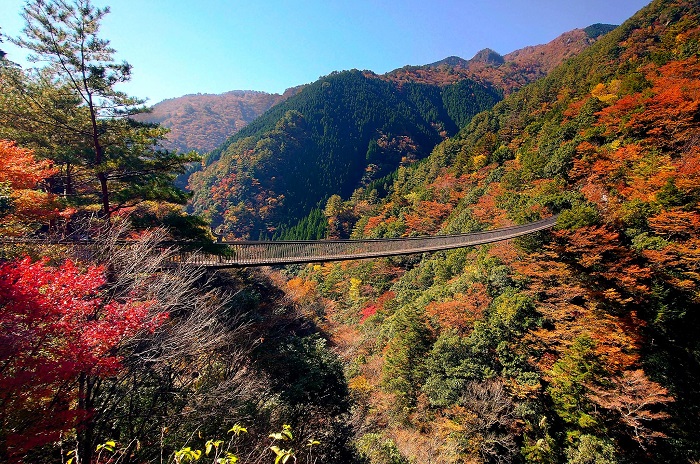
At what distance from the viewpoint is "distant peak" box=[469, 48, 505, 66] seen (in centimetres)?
14425

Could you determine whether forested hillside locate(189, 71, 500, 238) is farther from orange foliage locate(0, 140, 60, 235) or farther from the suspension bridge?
the suspension bridge

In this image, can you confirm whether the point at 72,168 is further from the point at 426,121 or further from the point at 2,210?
the point at 426,121

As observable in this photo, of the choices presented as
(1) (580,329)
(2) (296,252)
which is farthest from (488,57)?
(2) (296,252)

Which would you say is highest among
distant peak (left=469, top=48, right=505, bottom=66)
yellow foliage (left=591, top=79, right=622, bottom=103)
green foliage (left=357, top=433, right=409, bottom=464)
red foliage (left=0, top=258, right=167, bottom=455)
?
distant peak (left=469, top=48, right=505, bottom=66)

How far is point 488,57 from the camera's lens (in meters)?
147

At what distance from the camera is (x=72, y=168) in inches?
316

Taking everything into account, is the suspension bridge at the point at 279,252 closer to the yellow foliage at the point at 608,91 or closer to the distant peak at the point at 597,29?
the yellow foliage at the point at 608,91

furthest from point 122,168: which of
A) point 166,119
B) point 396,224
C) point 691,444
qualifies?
point 166,119

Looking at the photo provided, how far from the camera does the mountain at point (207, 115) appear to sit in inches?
3976

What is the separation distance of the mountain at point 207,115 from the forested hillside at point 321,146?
3465 cm

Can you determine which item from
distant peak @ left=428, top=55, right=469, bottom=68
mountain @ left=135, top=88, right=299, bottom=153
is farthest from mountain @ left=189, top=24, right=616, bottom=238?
distant peak @ left=428, top=55, right=469, bottom=68

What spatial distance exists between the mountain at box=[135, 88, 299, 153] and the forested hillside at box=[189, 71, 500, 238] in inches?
1364

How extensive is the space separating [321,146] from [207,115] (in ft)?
268

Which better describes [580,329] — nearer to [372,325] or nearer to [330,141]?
[372,325]
